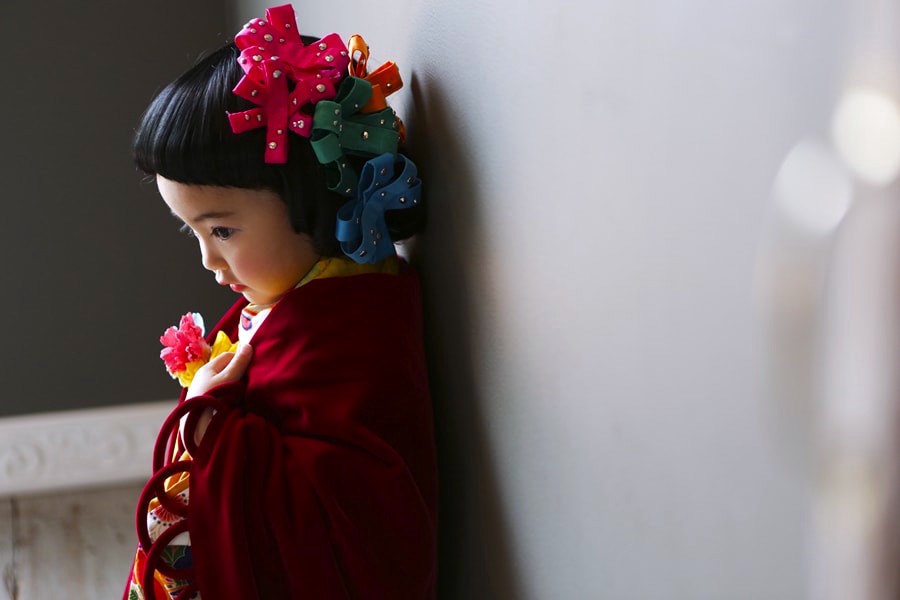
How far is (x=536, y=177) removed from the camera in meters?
0.75

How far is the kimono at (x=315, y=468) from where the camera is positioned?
2.89 ft

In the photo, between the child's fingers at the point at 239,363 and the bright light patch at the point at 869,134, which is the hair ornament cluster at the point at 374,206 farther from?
the bright light patch at the point at 869,134

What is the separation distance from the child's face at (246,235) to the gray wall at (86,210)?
110 centimetres

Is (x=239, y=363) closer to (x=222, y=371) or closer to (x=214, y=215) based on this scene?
(x=222, y=371)

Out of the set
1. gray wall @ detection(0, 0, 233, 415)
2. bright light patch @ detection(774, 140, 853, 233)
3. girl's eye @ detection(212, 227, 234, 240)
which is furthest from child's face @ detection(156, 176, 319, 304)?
gray wall @ detection(0, 0, 233, 415)

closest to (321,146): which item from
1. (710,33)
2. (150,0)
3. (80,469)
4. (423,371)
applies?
(423,371)

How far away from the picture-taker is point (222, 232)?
99 cm

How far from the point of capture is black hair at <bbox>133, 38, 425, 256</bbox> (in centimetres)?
93

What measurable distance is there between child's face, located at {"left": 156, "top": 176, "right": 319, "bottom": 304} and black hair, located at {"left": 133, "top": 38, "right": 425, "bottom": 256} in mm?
11

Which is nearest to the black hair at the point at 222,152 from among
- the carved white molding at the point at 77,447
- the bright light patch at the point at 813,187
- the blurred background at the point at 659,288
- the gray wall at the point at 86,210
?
the blurred background at the point at 659,288

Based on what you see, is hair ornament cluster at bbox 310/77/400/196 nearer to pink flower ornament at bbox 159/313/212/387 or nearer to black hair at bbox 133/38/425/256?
black hair at bbox 133/38/425/256

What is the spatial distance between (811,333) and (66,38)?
1835mm

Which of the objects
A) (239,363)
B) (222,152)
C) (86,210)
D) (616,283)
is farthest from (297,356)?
(86,210)

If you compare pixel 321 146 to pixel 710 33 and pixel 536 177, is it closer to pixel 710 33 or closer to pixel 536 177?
pixel 536 177
